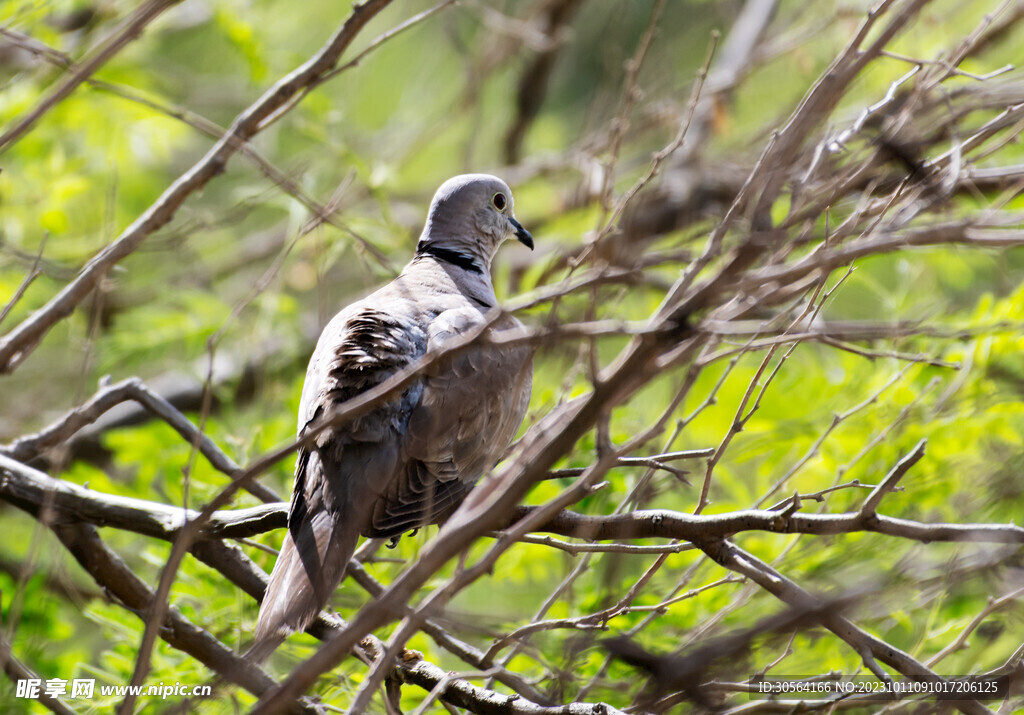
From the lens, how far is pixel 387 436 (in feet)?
8.00

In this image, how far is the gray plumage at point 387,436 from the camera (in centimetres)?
217

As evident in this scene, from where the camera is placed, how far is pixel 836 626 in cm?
173

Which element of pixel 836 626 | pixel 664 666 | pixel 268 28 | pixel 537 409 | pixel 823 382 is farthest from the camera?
pixel 268 28

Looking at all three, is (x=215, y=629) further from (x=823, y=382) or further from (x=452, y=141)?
(x=452, y=141)

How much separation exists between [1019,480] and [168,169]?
7.37 meters

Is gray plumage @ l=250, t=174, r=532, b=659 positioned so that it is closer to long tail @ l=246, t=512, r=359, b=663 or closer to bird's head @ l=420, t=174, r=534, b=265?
long tail @ l=246, t=512, r=359, b=663

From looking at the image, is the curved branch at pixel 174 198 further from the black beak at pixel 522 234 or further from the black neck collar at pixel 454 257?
the black beak at pixel 522 234

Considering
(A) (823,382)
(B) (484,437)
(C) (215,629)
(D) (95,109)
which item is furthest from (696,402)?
(D) (95,109)

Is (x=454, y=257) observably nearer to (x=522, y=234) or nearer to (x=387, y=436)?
(x=522, y=234)

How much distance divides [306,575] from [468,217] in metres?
1.87

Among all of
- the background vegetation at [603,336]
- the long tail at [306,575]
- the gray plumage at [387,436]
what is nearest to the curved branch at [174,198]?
the background vegetation at [603,336]

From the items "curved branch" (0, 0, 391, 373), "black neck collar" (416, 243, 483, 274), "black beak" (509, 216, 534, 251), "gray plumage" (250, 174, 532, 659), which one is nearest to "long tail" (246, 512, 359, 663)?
"gray plumage" (250, 174, 532, 659)

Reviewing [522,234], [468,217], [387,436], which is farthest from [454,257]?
[387,436]

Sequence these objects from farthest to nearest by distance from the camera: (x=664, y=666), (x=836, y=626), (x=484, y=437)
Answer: (x=484, y=437), (x=836, y=626), (x=664, y=666)
